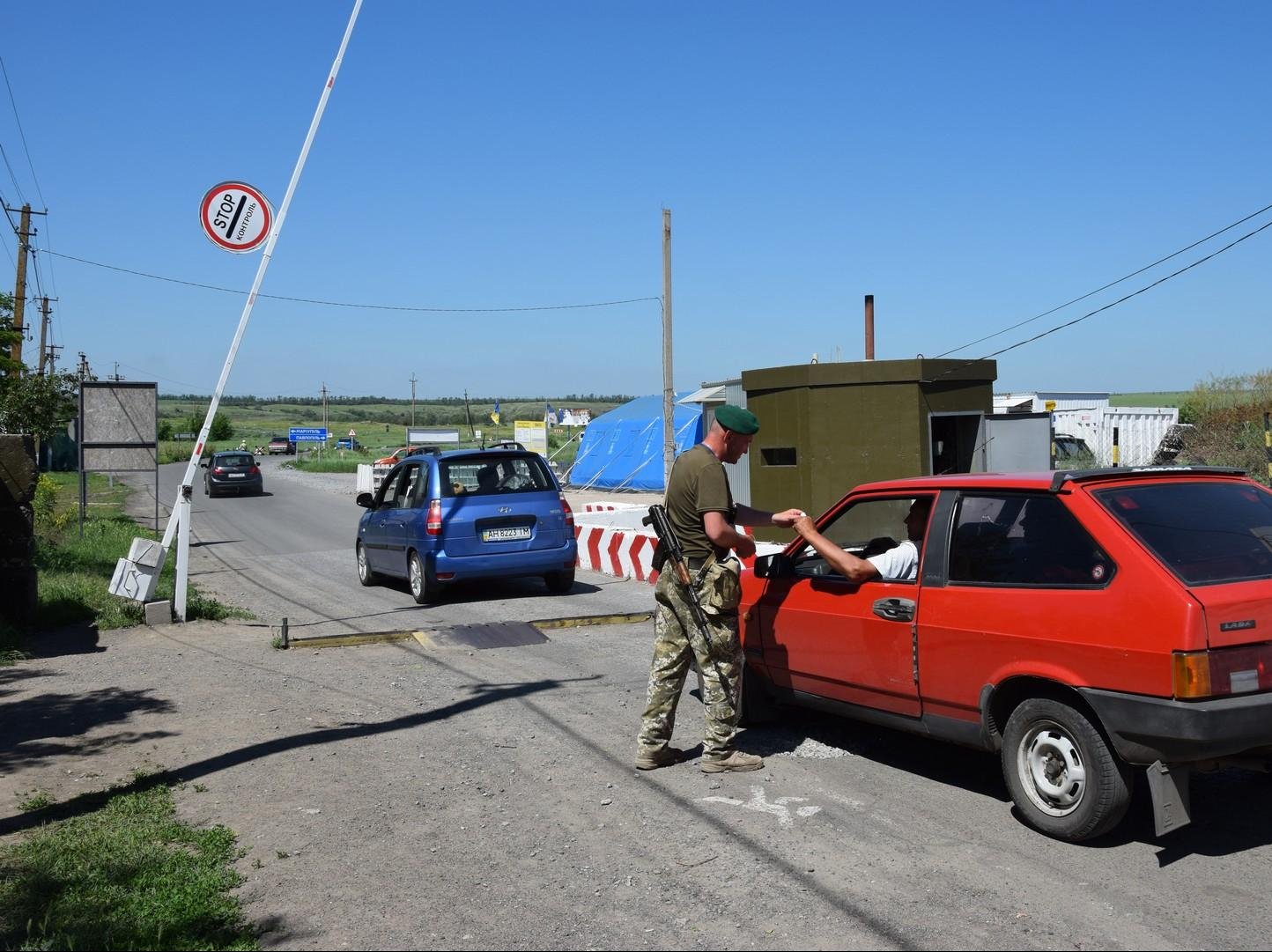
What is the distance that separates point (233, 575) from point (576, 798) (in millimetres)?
12495

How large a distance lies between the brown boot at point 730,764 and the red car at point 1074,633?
543 mm

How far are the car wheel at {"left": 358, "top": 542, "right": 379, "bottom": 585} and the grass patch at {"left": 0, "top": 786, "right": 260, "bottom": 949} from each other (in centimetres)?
919

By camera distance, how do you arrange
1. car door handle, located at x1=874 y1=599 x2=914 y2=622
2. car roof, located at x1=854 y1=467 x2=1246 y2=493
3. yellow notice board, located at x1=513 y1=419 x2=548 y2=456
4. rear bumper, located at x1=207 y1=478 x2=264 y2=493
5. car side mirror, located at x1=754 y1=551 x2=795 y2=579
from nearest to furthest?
car roof, located at x1=854 y1=467 x2=1246 y2=493, car door handle, located at x1=874 y1=599 x2=914 y2=622, car side mirror, located at x1=754 y1=551 x2=795 y2=579, yellow notice board, located at x1=513 y1=419 x2=548 y2=456, rear bumper, located at x1=207 y1=478 x2=264 y2=493

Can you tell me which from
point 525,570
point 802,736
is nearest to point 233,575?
point 525,570

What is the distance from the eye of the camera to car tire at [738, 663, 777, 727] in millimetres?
6715

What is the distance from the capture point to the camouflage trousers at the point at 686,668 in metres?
5.87

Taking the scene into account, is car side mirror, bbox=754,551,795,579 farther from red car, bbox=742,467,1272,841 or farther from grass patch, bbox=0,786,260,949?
grass patch, bbox=0,786,260,949

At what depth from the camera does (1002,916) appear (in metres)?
4.05

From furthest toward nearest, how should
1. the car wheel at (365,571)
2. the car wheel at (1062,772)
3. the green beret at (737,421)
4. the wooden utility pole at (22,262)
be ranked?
the wooden utility pole at (22,262) < the car wheel at (365,571) < the green beret at (737,421) < the car wheel at (1062,772)

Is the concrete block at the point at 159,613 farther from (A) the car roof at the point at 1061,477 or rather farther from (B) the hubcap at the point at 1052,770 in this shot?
(B) the hubcap at the point at 1052,770

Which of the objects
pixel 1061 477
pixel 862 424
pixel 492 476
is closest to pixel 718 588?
pixel 1061 477

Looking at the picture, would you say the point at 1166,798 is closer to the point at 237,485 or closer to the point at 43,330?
the point at 237,485

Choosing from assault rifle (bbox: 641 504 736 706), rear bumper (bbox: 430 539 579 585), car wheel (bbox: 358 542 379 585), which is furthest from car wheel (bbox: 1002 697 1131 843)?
car wheel (bbox: 358 542 379 585)

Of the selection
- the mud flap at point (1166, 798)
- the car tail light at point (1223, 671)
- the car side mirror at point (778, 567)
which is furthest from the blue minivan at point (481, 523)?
the car tail light at point (1223, 671)
